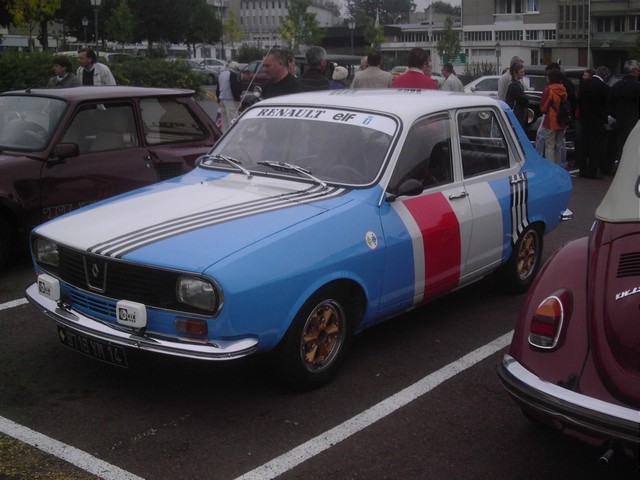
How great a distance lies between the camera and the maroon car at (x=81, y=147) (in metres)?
7.52

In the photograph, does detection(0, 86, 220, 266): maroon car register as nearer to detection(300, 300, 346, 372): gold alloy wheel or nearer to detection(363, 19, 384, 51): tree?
detection(300, 300, 346, 372): gold alloy wheel

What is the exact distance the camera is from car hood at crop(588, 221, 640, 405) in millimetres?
3463

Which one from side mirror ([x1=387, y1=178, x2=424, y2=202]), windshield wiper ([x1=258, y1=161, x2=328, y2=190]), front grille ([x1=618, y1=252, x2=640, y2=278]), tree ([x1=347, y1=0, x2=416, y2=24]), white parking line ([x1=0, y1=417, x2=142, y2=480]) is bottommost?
white parking line ([x1=0, y1=417, x2=142, y2=480])

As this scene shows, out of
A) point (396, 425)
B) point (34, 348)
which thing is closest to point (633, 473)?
point (396, 425)

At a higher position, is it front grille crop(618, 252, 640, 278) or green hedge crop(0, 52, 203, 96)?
green hedge crop(0, 52, 203, 96)

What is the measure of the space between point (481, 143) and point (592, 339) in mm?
3003

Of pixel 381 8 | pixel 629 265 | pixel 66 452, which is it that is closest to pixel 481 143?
pixel 629 265

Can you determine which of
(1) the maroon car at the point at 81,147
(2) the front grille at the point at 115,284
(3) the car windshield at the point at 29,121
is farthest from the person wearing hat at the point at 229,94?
(2) the front grille at the point at 115,284

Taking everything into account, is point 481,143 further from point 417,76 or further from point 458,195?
point 417,76

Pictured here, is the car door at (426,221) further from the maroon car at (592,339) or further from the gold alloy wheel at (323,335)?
the maroon car at (592,339)

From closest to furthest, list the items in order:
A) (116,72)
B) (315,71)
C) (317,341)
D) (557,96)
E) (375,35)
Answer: (317,341) → (315,71) → (557,96) → (116,72) → (375,35)

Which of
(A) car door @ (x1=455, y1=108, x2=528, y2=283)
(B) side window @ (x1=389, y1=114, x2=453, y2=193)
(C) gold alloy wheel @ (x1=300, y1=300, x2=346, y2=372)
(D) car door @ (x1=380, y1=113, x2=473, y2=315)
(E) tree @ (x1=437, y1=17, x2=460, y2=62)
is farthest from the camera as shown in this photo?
(E) tree @ (x1=437, y1=17, x2=460, y2=62)

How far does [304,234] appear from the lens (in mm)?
4715

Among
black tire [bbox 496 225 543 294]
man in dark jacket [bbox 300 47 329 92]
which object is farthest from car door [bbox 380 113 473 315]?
man in dark jacket [bbox 300 47 329 92]
